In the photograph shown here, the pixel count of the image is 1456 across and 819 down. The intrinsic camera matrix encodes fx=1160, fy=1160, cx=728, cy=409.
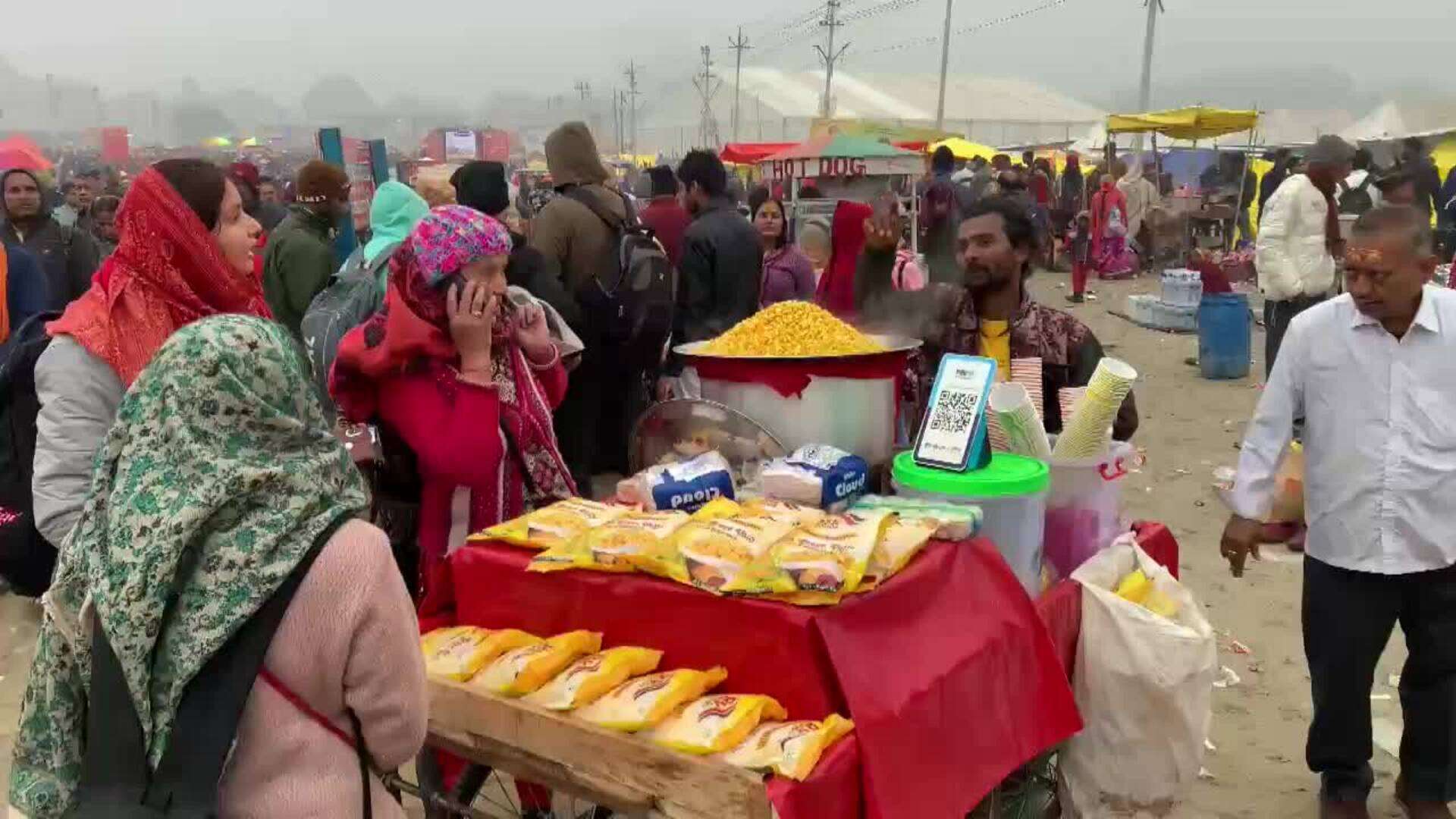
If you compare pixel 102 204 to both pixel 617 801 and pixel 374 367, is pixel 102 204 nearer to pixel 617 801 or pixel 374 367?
pixel 374 367

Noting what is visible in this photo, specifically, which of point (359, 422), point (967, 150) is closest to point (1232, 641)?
point (359, 422)

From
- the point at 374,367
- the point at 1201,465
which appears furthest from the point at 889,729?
the point at 1201,465

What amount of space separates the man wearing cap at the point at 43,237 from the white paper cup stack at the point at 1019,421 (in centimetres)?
607

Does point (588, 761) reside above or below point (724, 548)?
below

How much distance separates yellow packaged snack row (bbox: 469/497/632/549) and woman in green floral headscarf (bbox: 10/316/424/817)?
0.64m

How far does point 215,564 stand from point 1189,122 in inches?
723

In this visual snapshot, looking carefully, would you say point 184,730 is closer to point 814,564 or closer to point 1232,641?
point 814,564

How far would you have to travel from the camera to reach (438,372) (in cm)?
284

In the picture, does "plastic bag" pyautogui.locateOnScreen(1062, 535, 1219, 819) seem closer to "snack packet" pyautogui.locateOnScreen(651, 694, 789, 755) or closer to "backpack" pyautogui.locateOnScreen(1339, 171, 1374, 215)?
"snack packet" pyautogui.locateOnScreen(651, 694, 789, 755)

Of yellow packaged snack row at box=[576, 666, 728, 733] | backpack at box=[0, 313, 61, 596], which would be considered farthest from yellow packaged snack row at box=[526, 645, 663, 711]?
backpack at box=[0, 313, 61, 596]

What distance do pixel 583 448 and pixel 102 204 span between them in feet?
21.1

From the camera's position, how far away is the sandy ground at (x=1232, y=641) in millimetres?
3895

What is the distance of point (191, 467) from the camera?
1.65 m

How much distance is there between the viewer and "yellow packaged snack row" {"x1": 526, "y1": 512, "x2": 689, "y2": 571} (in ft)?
7.54
